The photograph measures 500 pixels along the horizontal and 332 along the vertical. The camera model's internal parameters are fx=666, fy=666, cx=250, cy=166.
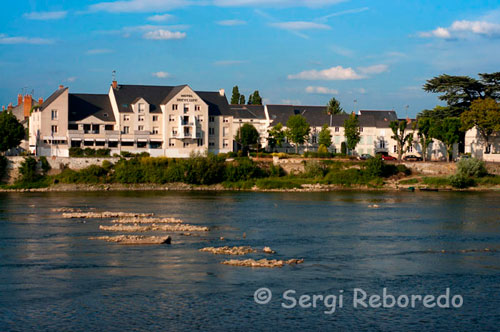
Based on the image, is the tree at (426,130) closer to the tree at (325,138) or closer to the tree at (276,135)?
the tree at (325,138)

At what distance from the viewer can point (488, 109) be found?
85.4 metres

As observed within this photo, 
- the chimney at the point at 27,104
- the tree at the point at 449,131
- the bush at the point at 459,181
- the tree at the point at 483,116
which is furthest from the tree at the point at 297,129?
the chimney at the point at 27,104

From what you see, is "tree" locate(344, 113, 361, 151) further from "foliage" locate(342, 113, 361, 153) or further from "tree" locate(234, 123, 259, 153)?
"tree" locate(234, 123, 259, 153)

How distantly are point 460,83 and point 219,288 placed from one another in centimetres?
7334

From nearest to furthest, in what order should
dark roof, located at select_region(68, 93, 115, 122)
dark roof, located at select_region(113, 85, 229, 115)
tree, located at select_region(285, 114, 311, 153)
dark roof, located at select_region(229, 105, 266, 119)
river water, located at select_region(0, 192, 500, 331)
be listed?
river water, located at select_region(0, 192, 500, 331), dark roof, located at select_region(68, 93, 115, 122), dark roof, located at select_region(113, 85, 229, 115), tree, located at select_region(285, 114, 311, 153), dark roof, located at select_region(229, 105, 266, 119)

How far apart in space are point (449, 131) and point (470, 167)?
1108 cm

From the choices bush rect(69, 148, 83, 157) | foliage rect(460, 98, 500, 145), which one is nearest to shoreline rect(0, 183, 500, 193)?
bush rect(69, 148, 83, 157)

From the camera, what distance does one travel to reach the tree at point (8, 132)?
7800 centimetres

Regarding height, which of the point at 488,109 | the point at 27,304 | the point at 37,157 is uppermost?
the point at 488,109

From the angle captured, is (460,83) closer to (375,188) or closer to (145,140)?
(375,188)

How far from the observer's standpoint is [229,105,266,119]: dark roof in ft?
348

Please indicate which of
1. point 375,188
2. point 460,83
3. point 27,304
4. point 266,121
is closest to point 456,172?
point 375,188

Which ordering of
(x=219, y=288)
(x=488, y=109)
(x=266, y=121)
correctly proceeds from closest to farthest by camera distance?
(x=219, y=288)
(x=488, y=109)
(x=266, y=121)

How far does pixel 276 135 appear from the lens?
314 ft
